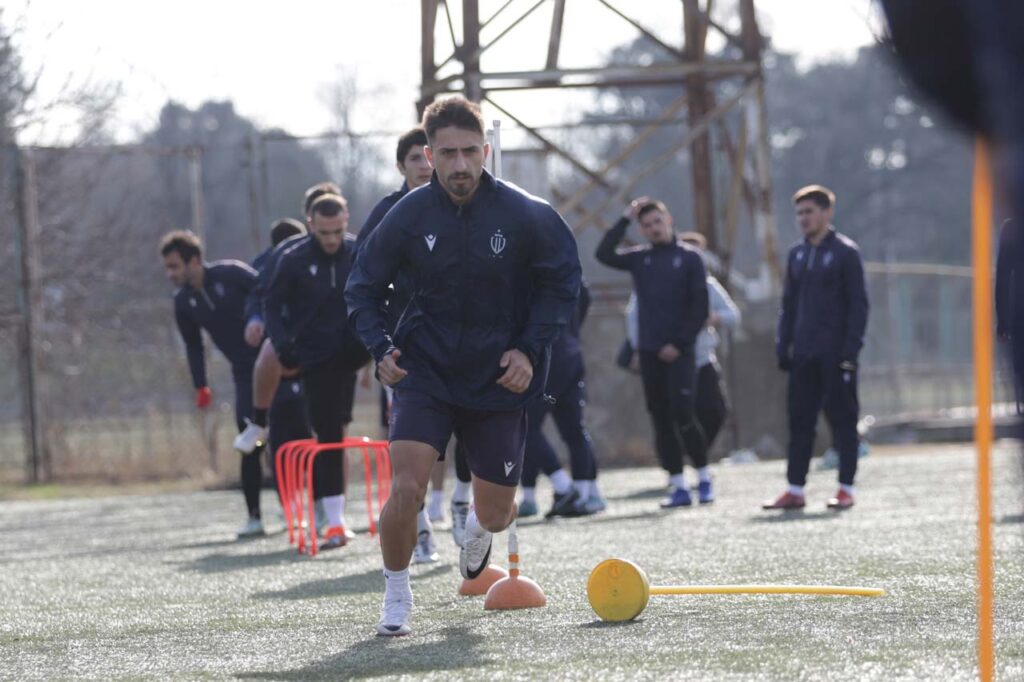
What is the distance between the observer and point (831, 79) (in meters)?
64.6

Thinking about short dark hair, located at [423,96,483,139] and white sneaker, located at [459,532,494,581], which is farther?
white sneaker, located at [459,532,494,581]

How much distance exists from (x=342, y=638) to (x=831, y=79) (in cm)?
6102

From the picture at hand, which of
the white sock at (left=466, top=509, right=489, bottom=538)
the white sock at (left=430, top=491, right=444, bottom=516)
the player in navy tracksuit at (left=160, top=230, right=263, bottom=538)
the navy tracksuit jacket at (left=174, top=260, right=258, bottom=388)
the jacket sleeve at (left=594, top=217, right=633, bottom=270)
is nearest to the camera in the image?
the white sock at (left=466, top=509, right=489, bottom=538)

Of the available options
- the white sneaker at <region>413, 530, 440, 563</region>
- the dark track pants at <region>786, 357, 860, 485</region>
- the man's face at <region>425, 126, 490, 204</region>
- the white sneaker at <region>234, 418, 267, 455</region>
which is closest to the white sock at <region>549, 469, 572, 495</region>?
the dark track pants at <region>786, 357, 860, 485</region>

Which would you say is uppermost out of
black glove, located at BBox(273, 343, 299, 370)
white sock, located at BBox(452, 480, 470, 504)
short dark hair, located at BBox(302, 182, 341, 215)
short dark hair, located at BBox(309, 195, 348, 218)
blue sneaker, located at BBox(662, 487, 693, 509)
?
short dark hair, located at BBox(302, 182, 341, 215)

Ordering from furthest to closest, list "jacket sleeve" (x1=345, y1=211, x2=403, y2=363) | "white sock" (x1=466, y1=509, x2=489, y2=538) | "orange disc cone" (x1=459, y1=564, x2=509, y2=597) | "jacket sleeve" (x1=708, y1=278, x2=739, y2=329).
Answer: "jacket sleeve" (x1=708, y1=278, x2=739, y2=329) → "orange disc cone" (x1=459, y1=564, x2=509, y2=597) → "white sock" (x1=466, y1=509, x2=489, y2=538) → "jacket sleeve" (x1=345, y1=211, x2=403, y2=363)

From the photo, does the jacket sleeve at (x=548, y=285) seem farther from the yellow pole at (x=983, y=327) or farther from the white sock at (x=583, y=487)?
the white sock at (x=583, y=487)

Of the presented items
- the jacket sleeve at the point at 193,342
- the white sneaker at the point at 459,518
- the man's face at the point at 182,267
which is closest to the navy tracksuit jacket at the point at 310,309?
the white sneaker at the point at 459,518

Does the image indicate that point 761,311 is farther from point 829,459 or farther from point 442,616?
point 442,616

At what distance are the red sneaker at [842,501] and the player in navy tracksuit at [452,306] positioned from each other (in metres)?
5.36

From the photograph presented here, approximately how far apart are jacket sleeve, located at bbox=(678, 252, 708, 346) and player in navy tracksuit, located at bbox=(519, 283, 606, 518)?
69cm

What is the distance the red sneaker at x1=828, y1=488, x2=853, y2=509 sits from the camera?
10938mm

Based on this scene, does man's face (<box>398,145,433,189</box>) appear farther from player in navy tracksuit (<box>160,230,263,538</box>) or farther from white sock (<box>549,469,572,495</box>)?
white sock (<box>549,469,572,495</box>)

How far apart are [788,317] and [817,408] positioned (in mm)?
625
